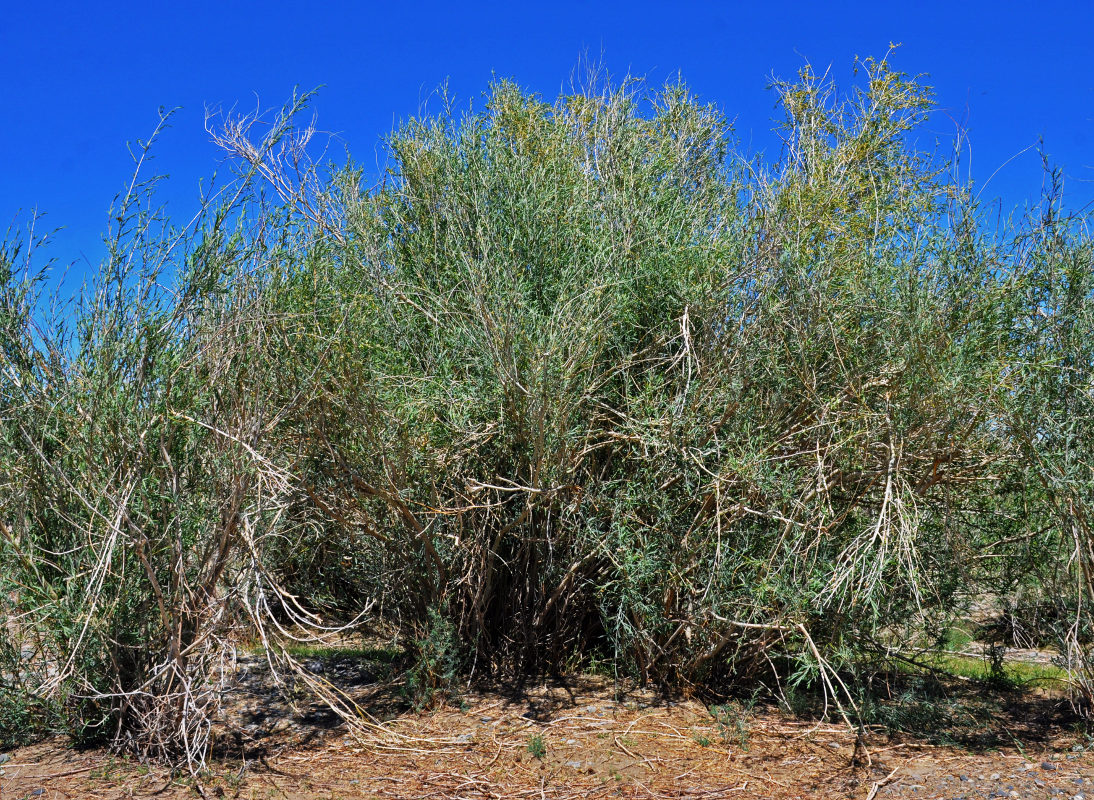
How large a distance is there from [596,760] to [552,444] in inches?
78.0

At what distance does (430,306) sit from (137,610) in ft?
9.14

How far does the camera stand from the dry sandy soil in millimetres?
5117

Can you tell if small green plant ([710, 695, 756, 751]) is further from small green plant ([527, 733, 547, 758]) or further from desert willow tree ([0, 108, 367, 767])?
desert willow tree ([0, 108, 367, 767])

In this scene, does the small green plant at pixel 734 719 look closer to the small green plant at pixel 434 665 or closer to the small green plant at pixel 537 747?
the small green plant at pixel 537 747

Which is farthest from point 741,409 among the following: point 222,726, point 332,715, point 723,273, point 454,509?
point 222,726

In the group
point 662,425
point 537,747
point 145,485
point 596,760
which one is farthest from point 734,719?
point 145,485

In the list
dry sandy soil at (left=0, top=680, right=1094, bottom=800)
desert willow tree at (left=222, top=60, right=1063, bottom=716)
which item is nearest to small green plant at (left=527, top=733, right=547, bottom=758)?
dry sandy soil at (left=0, top=680, right=1094, bottom=800)

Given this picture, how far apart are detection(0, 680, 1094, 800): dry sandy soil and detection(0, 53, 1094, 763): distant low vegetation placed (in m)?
0.32

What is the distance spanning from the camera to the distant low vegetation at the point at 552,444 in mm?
5352

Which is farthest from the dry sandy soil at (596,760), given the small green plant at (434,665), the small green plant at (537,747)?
the small green plant at (434,665)

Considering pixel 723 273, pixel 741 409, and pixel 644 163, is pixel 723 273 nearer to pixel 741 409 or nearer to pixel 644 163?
pixel 741 409

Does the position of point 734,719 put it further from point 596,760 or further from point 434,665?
point 434,665

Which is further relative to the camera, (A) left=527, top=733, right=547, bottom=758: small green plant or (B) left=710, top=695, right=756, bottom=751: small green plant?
(B) left=710, top=695, right=756, bottom=751: small green plant

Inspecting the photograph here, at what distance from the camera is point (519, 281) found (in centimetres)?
624
